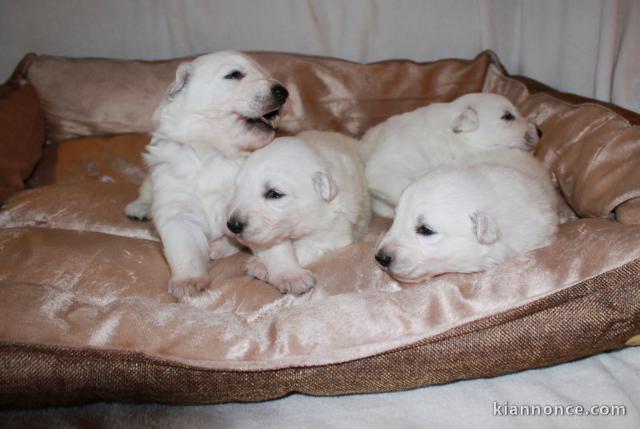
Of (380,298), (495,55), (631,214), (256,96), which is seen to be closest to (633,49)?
(495,55)

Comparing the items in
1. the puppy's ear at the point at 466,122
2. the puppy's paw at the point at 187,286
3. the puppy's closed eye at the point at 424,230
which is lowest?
the puppy's paw at the point at 187,286

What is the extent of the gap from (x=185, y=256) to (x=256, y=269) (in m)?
0.31

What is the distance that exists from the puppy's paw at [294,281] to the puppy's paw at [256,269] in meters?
0.05

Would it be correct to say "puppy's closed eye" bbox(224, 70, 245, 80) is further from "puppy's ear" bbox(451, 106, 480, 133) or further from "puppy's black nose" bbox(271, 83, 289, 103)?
"puppy's ear" bbox(451, 106, 480, 133)

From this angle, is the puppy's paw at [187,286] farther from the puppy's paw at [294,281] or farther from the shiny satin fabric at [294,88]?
the shiny satin fabric at [294,88]

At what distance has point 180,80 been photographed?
2830 millimetres

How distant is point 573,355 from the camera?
1968 mm

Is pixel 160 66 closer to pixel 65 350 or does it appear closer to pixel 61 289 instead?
pixel 61 289

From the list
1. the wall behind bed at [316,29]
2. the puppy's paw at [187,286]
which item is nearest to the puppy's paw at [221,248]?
the puppy's paw at [187,286]

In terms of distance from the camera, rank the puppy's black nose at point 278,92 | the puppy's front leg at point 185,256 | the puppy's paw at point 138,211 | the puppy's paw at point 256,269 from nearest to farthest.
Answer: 1. the puppy's front leg at point 185,256
2. the puppy's paw at point 256,269
3. the puppy's black nose at point 278,92
4. the puppy's paw at point 138,211

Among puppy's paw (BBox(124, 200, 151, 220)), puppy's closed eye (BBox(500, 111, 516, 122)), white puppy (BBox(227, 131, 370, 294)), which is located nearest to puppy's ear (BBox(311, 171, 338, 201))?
white puppy (BBox(227, 131, 370, 294))

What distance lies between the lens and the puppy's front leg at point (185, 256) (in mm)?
2277

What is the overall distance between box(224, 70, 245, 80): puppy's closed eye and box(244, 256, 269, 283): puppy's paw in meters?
0.92

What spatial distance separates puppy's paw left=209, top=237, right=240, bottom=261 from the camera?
109 inches
